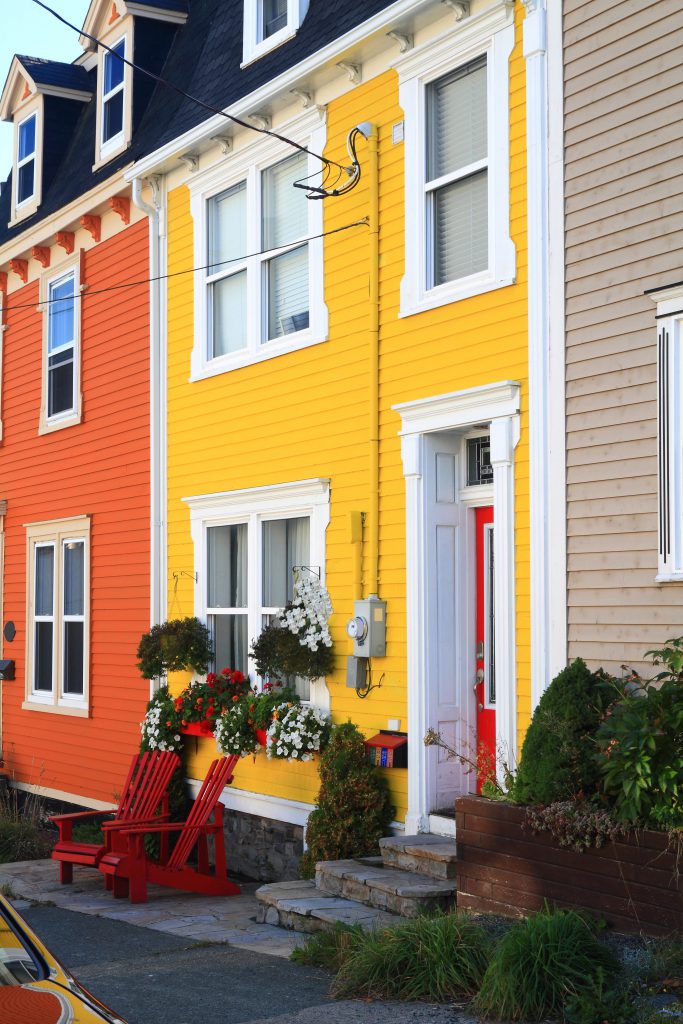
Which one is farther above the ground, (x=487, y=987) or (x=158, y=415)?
(x=158, y=415)

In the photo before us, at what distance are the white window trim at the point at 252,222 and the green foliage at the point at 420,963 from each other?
17.8 feet

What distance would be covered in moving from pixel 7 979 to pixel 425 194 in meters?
7.14

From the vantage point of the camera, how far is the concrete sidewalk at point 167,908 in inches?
339

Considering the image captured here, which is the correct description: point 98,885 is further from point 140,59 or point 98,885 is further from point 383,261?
point 140,59

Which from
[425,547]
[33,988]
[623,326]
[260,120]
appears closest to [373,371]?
[425,547]

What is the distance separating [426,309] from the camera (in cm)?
959

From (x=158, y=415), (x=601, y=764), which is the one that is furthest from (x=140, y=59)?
(x=601, y=764)

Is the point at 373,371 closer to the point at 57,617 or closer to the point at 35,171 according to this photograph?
the point at 57,617

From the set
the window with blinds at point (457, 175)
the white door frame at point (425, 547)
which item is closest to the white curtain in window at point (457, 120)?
the window with blinds at point (457, 175)

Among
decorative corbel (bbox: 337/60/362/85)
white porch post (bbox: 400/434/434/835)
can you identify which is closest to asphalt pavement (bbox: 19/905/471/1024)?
white porch post (bbox: 400/434/434/835)

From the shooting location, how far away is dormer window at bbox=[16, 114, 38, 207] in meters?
17.4

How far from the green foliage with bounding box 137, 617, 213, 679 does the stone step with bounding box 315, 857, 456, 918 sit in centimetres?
336

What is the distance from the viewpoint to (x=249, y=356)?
11867mm

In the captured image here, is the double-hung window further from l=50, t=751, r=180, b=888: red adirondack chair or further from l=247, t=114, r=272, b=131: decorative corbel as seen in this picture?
l=50, t=751, r=180, b=888: red adirondack chair
